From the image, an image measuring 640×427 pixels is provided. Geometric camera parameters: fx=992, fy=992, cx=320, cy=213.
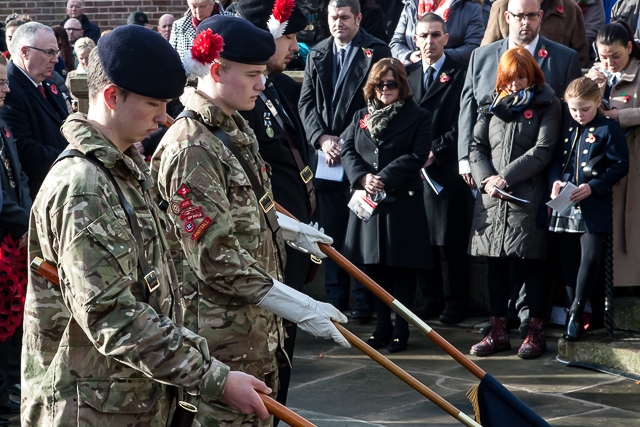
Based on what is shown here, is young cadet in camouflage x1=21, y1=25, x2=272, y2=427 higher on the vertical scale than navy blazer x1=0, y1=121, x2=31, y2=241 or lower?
higher

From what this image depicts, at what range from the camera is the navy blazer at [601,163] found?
6.64 metres

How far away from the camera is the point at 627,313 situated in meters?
6.96

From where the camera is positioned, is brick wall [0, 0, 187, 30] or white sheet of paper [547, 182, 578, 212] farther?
brick wall [0, 0, 187, 30]

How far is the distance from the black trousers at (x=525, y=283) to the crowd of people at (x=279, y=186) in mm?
16

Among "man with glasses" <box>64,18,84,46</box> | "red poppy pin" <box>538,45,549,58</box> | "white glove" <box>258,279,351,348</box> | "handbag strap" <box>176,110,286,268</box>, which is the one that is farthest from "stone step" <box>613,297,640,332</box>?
"man with glasses" <box>64,18,84,46</box>

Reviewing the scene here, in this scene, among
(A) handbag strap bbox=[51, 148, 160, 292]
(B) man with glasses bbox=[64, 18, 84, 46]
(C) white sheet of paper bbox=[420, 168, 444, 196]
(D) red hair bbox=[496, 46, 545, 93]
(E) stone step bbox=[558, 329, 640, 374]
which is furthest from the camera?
(B) man with glasses bbox=[64, 18, 84, 46]

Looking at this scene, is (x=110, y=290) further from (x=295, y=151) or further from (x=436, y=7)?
(x=436, y=7)

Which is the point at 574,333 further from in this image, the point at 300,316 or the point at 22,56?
the point at 22,56

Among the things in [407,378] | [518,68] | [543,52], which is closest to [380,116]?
[518,68]

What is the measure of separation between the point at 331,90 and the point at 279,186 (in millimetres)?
3532

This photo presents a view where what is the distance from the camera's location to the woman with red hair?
22.6 ft

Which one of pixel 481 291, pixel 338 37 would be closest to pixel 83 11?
pixel 338 37

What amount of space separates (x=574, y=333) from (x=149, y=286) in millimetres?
4443

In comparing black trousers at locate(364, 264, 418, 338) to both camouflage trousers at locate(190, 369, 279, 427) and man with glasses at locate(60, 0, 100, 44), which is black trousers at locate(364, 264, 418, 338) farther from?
man with glasses at locate(60, 0, 100, 44)
